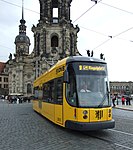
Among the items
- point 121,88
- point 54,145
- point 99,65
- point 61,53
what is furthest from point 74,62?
point 121,88

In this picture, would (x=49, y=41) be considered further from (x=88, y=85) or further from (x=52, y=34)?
(x=88, y=85)

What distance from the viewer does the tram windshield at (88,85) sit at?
10.2 m

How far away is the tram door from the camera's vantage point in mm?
11242

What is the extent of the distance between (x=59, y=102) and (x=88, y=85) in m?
1.74

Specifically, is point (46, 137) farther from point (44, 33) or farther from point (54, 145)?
point (44, 33)

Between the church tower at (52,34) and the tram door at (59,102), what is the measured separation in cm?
5523

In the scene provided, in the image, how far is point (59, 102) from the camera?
1154cm

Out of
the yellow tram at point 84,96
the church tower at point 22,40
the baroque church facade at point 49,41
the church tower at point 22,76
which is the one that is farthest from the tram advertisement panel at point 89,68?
the church tower at point 22,40

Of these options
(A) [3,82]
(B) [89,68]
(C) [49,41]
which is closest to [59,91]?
(B) [89,68]

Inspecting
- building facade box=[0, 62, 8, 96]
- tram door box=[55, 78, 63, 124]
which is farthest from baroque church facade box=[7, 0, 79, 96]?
tram door box=[55, 78, 63, 124]

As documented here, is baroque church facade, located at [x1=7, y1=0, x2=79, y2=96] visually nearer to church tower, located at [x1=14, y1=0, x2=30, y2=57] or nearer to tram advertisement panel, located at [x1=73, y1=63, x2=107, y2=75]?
church tower, located at [x1=14, y1=0, x2=30, y2=57]

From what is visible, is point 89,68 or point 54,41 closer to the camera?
point 89,68

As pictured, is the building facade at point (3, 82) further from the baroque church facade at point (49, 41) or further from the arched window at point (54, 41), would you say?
the arched window at point (54, 41)

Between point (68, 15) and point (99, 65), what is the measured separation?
61.0 metres
